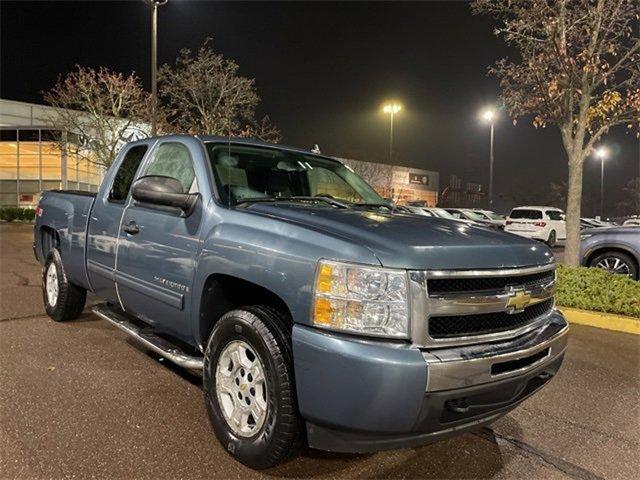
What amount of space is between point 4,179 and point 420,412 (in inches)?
1531

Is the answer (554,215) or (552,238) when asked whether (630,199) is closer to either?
(554,215)

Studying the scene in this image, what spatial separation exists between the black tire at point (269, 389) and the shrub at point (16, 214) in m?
30.4

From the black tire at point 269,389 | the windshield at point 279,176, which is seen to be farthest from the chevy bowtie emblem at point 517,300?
the windshield at point 279,176

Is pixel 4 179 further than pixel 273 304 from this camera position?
Yes

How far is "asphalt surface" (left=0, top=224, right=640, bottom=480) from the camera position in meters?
2.85

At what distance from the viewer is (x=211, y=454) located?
296cm

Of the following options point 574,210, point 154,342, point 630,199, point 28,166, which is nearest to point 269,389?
point 154,342

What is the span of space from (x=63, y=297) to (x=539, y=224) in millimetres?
19273

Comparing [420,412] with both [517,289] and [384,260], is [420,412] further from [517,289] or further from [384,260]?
[517,289]

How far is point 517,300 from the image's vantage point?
8.96ft

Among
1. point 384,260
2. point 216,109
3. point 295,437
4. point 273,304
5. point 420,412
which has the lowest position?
point 295,437

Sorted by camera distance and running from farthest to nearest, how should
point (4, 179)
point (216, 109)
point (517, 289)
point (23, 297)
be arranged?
point (4, 179) → point (216, 109) → point (23, 297) → point (517, 289)

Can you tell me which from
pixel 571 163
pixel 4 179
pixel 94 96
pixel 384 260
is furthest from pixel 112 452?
pixel 4 179

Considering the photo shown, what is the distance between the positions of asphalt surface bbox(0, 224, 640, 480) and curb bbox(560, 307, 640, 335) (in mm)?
1466
